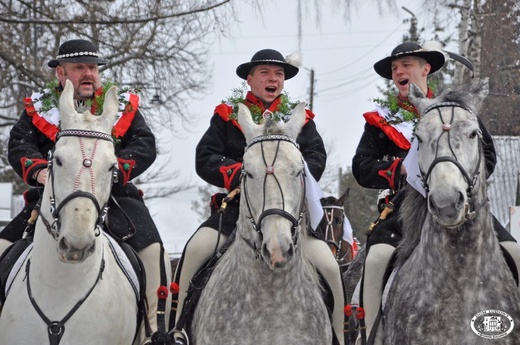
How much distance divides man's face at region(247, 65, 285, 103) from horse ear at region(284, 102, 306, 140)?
122 centimetres

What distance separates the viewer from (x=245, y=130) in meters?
9.26

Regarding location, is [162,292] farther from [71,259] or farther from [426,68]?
[426,68]

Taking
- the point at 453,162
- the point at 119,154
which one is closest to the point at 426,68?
the point at 453,162

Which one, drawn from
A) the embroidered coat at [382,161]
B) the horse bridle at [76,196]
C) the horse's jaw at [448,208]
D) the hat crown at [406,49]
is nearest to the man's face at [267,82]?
the embroidered coat at [382,161]

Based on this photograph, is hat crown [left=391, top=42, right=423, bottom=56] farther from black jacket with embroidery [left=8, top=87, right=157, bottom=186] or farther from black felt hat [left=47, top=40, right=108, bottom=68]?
black felt hat [left=47, top=40, right=108, bottom=68]

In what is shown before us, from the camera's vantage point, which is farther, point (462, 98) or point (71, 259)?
point (462, 98)

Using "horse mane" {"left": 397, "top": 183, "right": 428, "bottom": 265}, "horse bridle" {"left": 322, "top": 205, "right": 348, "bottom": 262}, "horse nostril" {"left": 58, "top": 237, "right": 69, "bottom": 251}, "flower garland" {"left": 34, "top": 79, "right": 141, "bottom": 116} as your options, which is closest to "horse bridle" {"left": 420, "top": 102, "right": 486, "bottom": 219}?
"horse mane" {"left": 397, "top": 183, "right": 428, "bottom": 265}

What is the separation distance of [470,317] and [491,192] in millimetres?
23934

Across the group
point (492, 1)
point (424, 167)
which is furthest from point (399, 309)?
point (492, 1)

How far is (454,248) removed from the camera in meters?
8.76

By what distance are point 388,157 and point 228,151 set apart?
1554mm

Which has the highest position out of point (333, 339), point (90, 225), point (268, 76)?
point (268, 76)

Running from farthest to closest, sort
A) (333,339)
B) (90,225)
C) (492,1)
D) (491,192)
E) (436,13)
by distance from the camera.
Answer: (491,192), (492,1), (436,13), (333,339), (90,225)

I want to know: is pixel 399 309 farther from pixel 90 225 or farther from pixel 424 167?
pixel 90 225
